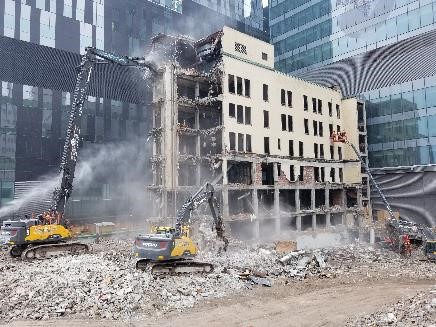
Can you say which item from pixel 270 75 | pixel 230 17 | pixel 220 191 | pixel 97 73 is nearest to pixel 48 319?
pixel 220 191

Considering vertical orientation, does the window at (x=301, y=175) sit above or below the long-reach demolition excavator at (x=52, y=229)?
above

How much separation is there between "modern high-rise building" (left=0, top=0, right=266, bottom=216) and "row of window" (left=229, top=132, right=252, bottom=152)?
73.4 feet

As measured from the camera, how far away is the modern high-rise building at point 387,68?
49.8 m

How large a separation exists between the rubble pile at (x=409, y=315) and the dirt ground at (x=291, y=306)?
171cm

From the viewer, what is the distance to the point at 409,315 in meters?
12.6

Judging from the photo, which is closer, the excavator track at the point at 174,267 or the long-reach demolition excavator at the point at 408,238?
the excavator track at the point at 174,267

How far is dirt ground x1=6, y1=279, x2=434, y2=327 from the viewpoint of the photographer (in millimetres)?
15133

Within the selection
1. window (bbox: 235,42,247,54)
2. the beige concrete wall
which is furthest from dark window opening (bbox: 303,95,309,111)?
window (bbox: 235,42,247,54)

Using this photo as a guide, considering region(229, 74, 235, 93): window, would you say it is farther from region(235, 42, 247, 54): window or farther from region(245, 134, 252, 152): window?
region(245, 134, 252, 152): window

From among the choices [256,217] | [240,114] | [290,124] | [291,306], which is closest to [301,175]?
[290,124]

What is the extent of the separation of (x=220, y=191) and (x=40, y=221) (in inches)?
690

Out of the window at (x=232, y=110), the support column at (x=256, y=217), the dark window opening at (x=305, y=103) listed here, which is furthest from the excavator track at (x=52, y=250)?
the dark window opening at (x=305, y=103)

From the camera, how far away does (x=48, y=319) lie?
15039 millimetres

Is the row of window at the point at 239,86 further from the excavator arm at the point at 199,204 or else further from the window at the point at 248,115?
the excavator arm at the point at 199,204
